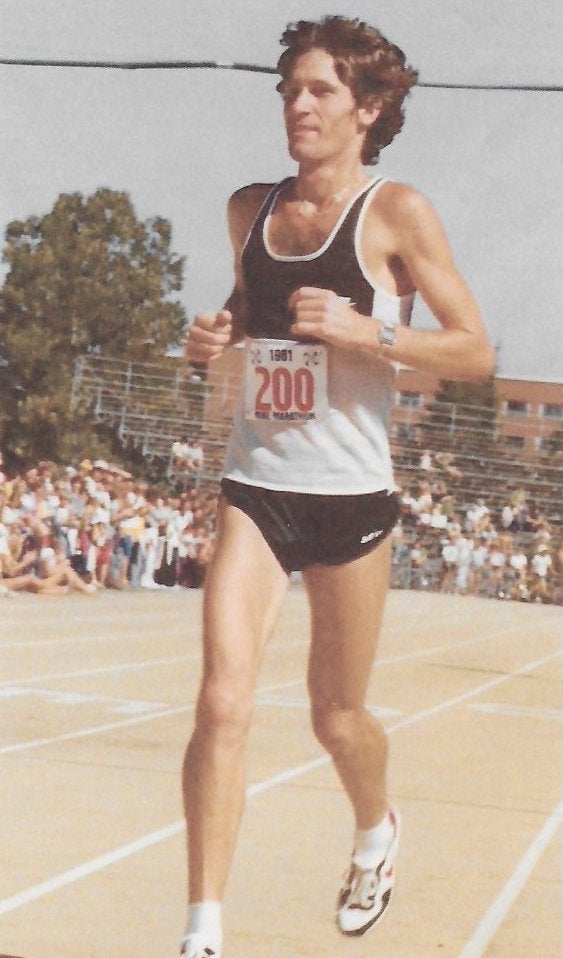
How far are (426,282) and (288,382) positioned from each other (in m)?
0.39

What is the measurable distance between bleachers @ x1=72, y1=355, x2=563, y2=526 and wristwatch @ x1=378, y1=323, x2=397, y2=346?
152cm

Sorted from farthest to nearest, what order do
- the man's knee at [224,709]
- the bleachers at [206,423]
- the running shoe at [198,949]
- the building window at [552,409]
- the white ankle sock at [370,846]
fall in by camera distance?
the building window at [552,409] < the bleachers at [206,423] < the white ankle sock at [370,846] < the man's knee at [224,709] < the running shoe at [198,949]

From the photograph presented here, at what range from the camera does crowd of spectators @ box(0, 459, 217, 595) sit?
656 inches

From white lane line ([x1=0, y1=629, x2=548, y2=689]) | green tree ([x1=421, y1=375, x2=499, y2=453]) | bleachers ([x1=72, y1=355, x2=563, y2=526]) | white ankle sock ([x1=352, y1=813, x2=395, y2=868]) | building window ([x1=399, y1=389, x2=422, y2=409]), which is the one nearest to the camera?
white ankle sock ([x1=352, y1=813, x2=395, y2=868])

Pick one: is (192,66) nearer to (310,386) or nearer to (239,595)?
(310,386)

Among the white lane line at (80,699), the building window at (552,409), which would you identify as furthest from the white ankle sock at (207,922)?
the building window at (552,409)

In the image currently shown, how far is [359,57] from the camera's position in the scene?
4.09 meters

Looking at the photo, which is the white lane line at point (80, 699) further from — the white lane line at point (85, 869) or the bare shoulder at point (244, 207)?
the bare shoulder at point (244, 207)

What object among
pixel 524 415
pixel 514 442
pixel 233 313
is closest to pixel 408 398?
pixel 514 442

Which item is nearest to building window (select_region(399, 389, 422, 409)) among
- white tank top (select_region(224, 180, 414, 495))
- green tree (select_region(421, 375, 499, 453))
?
green tree (select_region(421, 375, 499, 453))

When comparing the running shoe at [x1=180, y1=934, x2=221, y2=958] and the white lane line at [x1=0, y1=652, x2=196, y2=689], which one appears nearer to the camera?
the running shoe at [x1=180, y1=934, x2=221, y2=958]

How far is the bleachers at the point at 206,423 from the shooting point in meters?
9.48

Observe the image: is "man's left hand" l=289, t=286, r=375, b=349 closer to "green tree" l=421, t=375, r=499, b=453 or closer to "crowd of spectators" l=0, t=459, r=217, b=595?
"green tree" l=421, t=375, r=499, b=453

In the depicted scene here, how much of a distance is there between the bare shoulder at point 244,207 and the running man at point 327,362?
15 mm
